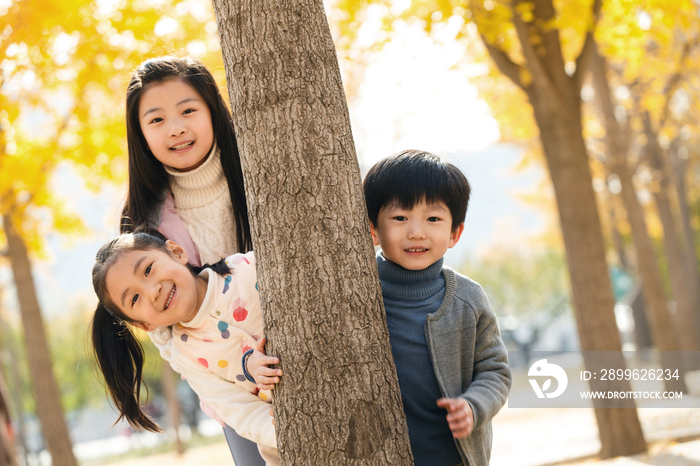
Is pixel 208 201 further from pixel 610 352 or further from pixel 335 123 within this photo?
pixel 610 352

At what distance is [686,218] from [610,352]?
10.1m

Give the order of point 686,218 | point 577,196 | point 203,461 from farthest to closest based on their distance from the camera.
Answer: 1. point 686,218
2. point 203,461
3. point 577,196

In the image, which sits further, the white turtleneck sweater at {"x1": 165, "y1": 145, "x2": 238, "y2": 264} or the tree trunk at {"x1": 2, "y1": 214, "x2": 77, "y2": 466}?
the tree trunk at {"x1": 2, "y1": 214, "x2": 77, "y2": 466}

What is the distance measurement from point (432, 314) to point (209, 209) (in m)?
0.86

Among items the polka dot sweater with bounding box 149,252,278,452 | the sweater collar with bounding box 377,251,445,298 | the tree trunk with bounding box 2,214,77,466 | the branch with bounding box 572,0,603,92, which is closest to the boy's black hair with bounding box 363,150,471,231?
the sweater collar with bounding box 377,251,445,298

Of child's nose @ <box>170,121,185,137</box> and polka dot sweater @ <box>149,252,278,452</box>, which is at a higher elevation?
child's nose @ <box>170,121,185,137</box>

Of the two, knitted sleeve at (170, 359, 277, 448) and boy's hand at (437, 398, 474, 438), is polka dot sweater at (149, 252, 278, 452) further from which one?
boy's hand at (437, 398, 474, 438)

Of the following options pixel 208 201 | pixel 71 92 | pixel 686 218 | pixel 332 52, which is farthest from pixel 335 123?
pixel 686 218

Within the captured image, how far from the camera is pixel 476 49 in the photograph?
7.55 meters

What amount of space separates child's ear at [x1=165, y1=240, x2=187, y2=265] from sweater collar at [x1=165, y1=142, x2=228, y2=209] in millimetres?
250

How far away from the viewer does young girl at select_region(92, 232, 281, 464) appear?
1854 mm

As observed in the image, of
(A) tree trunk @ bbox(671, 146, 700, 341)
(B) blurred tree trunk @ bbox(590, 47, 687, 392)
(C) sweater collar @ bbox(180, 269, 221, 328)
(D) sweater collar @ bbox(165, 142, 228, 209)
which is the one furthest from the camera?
(A) tree trunk @ bbox(671, 146, 700, 341)

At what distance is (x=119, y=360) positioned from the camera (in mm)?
2129

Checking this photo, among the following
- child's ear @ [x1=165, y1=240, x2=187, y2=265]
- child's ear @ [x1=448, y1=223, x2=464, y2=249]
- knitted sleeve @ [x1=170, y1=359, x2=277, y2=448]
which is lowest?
knitted sleeve @ [x1=170, y1=359, x2=277, y2=448]
